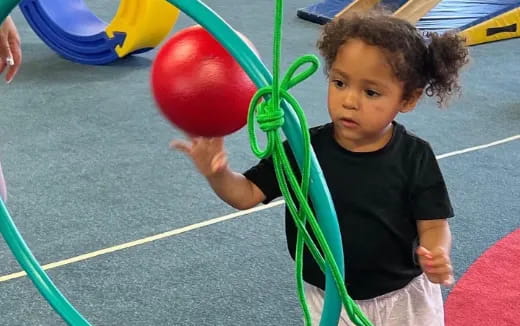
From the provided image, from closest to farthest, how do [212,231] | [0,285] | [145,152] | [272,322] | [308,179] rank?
[308,179], [272,322], [0,285], [212,231], [145,152]

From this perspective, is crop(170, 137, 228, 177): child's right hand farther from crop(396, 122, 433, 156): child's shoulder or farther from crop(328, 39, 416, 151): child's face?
crop(396, 122, 433, 156): child's shoulder

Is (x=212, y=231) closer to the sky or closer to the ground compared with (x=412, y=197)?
closer to the ground

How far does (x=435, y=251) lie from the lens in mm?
948

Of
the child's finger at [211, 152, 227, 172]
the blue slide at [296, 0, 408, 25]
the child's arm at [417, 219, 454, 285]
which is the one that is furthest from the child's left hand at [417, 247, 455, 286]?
the blue slide at [296, 0, 408, 25]

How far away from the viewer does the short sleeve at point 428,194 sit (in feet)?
3.31

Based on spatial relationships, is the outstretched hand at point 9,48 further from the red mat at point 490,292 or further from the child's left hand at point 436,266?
the red mat at point 490,292

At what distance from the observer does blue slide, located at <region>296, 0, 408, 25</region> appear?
13.5 feet

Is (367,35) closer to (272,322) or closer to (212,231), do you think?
(272,322)

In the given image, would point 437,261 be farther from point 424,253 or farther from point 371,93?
point 371,93

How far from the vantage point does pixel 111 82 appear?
3080 millimetres

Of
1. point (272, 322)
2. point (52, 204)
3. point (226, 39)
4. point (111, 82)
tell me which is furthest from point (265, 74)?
point (111, 82)

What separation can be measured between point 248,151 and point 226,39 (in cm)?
167

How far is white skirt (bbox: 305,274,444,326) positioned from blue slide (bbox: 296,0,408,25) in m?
3.16

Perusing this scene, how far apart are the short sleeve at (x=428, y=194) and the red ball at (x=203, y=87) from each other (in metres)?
0.29
